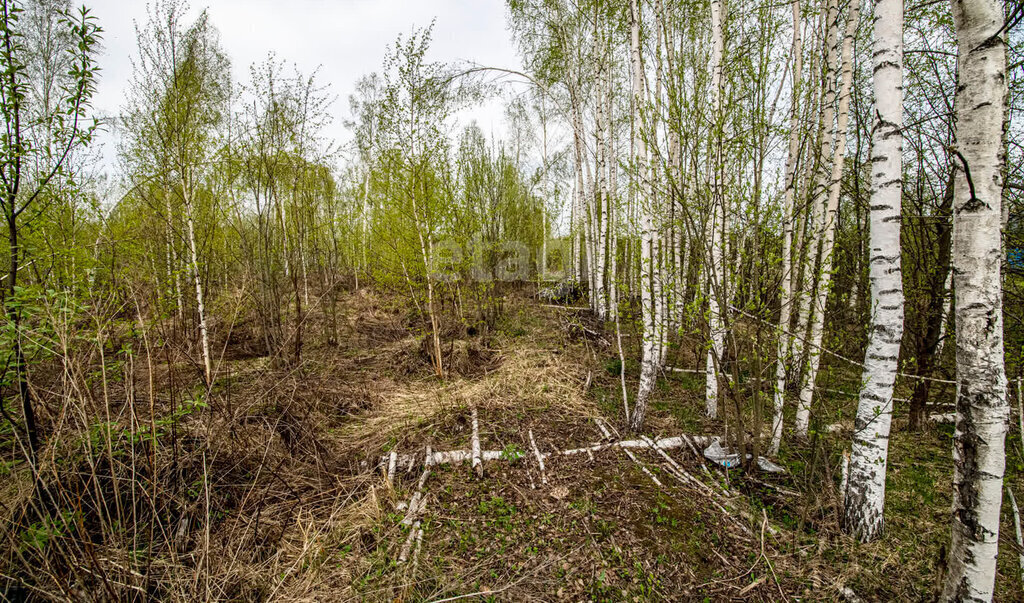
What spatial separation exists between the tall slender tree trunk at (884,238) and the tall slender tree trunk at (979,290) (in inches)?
26.6

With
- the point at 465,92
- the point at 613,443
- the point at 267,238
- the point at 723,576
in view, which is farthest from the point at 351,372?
the point at 723,576

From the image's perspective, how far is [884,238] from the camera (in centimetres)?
255

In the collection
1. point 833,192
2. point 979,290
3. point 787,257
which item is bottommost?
point 979,290

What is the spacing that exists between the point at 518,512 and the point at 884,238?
11.8ft

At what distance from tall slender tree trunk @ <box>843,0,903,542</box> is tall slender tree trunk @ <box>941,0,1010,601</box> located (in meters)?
0.67

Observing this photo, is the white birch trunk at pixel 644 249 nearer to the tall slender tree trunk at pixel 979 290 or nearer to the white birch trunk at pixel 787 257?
the white birch trunk at pixel 787 257

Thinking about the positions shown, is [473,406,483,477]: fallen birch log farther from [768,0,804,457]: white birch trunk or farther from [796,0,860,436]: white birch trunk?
[796,0,860,436]: white birch trunk

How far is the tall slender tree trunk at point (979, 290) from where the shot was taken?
1.81 m

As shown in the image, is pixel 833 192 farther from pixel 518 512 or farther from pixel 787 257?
pixel 518 512

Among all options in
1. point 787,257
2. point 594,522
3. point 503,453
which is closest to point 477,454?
point 503,453

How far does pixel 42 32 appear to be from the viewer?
32.3 feet

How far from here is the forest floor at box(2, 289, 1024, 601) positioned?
2.55 metres

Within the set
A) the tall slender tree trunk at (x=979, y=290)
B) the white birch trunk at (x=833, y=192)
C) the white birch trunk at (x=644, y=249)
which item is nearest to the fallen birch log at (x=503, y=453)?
the white birch trunk at (x=644, y=249)

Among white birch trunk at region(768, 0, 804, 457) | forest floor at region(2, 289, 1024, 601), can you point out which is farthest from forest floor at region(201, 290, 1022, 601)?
white birch trunk at region(768, 0, 804, 457)
